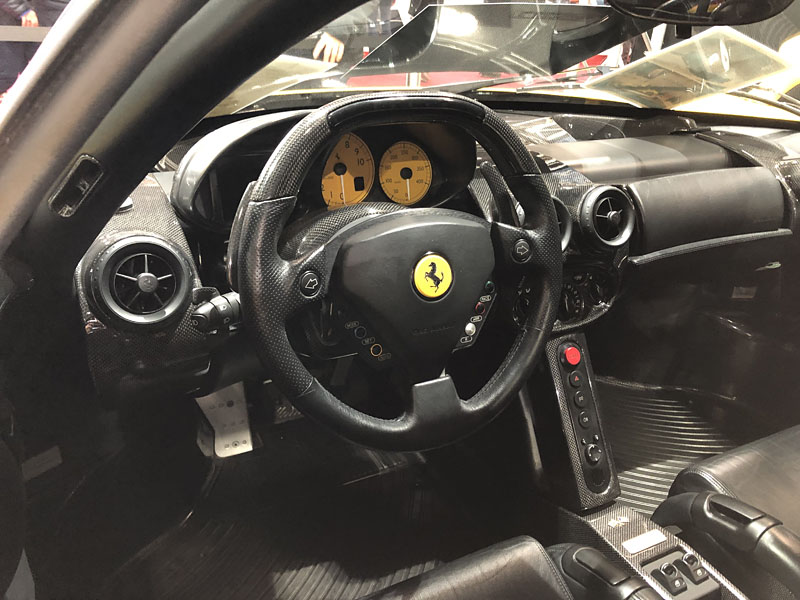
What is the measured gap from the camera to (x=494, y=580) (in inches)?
41.4

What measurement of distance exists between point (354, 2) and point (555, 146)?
4.49ft

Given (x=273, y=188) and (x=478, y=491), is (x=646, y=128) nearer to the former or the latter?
(x=478, y=491)

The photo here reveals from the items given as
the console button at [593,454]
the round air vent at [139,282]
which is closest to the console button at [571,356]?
the console button at [593,454]

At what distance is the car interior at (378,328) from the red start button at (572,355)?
0.11ft

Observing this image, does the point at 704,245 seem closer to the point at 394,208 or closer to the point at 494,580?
the point at 394,208

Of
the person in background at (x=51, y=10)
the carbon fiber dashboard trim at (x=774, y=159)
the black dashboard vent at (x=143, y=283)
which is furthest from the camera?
the carbon fiber dashboard trim at (x=774, y=159)

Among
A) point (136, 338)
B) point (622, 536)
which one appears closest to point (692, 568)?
point (622, 536)

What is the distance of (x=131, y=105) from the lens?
558 mm

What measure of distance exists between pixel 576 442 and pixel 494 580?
53 centimetres

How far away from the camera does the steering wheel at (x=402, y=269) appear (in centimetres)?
98

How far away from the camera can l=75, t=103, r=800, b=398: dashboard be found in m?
1.12

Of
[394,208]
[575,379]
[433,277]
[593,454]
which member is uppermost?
[394,208]

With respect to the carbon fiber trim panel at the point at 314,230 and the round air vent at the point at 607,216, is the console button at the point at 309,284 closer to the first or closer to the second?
the carbon fiber trim panel at the point at 314,230

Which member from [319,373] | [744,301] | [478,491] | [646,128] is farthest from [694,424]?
[319,373]
